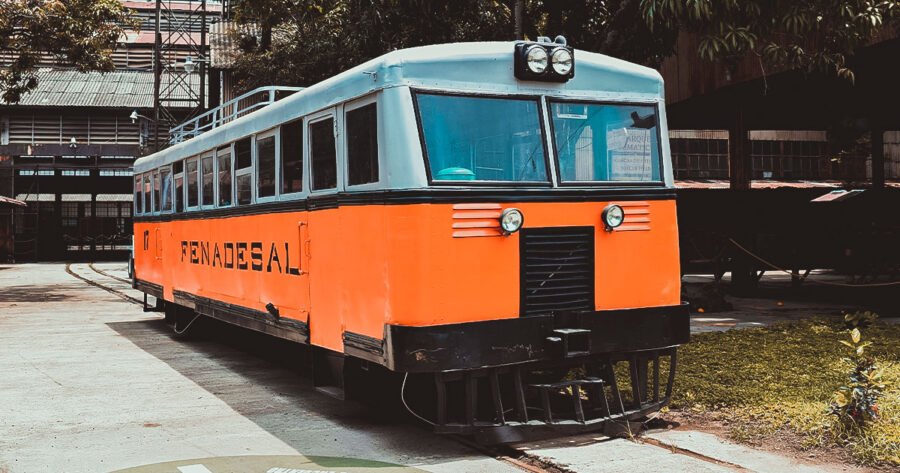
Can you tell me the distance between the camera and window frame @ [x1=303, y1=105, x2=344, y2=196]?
7285 millimetres

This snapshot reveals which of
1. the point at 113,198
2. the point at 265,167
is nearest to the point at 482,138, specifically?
the point at 265,167

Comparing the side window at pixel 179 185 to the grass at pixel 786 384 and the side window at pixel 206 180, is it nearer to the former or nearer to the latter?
the side window at pixel 206 180

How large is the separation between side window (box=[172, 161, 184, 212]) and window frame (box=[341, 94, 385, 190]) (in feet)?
19.1

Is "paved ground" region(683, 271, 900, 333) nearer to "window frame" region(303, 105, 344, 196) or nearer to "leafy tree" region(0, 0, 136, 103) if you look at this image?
"window frame" region(303, 105, 344, 196)

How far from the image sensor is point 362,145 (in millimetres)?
6977

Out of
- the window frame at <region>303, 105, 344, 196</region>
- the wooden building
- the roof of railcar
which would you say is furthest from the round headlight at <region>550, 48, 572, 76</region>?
the wooden building

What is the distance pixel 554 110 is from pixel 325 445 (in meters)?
2.94

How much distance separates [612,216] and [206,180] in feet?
19.0

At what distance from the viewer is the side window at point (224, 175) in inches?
404

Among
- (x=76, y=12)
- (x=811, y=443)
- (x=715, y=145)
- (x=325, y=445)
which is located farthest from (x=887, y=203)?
(x=76, y=12)

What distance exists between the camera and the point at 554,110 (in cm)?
704

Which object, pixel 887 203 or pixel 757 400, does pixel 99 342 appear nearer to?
pixel 757 400

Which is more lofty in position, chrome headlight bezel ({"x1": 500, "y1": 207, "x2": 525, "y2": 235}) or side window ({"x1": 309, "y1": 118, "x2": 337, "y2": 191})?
side window ({"x1": 309, "y1": 118, "x2": 337, "y2": 191})

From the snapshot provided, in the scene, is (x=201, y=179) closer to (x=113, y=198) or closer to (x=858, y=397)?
(x=858, y=397)
